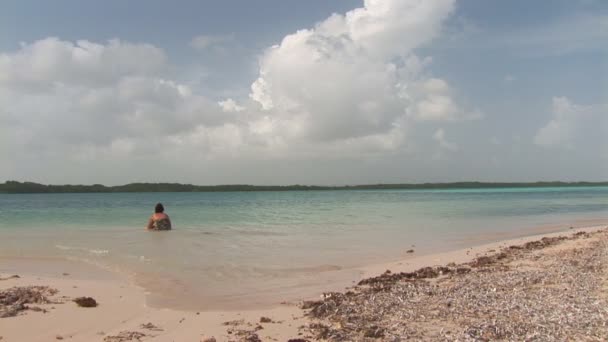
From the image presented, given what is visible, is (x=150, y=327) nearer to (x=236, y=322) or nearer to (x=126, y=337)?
Result: (x=126, y=337)

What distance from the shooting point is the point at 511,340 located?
261 inches

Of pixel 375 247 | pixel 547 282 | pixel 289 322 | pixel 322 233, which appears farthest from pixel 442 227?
pixel 289 322

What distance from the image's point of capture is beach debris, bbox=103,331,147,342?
7270mm

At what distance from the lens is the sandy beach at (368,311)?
7219 millimetres

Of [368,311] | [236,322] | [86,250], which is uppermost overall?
[368,311]

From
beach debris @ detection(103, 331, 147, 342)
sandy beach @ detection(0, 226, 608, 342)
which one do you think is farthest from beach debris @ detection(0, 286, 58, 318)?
beach debris @ detection(103, 331, 147, 342)

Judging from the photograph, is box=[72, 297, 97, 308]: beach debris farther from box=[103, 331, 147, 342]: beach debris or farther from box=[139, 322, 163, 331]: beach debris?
box=[103, 331, 147, 342]: beach debris

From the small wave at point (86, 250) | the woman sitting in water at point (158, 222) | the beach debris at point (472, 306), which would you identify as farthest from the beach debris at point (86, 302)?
the woman sitting in water at point (158, 222)

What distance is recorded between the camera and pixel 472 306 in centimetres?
840

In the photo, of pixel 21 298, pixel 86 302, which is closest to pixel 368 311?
pixel 86 302

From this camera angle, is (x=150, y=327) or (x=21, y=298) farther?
(x=21, y=298)

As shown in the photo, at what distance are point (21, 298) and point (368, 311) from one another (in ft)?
25.0

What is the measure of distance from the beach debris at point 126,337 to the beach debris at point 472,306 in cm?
291

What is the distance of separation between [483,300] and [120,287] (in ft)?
29.3
